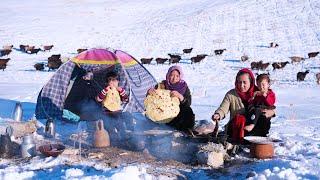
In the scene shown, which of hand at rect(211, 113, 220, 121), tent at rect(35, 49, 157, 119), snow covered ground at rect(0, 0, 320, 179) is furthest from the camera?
tent at rect(35, 49, 157, 119)

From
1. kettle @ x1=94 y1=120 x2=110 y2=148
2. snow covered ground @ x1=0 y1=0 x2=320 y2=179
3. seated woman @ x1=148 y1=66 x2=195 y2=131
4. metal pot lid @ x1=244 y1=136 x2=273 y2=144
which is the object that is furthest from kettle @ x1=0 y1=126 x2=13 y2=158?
metal pot lid @ x1=244 y1=136 x2=273 y2=144

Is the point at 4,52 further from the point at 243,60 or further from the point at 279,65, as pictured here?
the point at 279,65

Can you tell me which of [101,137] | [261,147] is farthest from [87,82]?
[261,147]

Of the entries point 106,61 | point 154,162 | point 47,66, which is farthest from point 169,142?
point 47,66

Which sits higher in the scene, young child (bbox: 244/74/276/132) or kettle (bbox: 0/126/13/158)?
young child (bbox: 244/74/276/132)

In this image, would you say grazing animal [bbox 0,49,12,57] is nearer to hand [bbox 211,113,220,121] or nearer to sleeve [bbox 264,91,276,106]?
hand [bbox 211,113,220,121]

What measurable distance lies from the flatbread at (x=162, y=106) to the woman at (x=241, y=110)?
644 millimetres

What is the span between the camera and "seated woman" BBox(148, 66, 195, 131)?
6.42 meters

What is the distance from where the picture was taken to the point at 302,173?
475 cm

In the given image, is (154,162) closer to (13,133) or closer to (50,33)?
(13,133)

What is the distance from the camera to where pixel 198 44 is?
24031 millimetres

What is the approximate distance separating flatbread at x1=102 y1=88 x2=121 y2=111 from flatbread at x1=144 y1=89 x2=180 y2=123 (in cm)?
79

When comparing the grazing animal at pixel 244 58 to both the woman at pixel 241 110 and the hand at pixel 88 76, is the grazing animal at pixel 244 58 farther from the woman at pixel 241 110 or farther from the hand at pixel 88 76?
the woman at pixel 241 110

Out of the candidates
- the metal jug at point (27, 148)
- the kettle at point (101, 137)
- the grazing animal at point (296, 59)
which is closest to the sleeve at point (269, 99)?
the kettle at point (101, 137)
